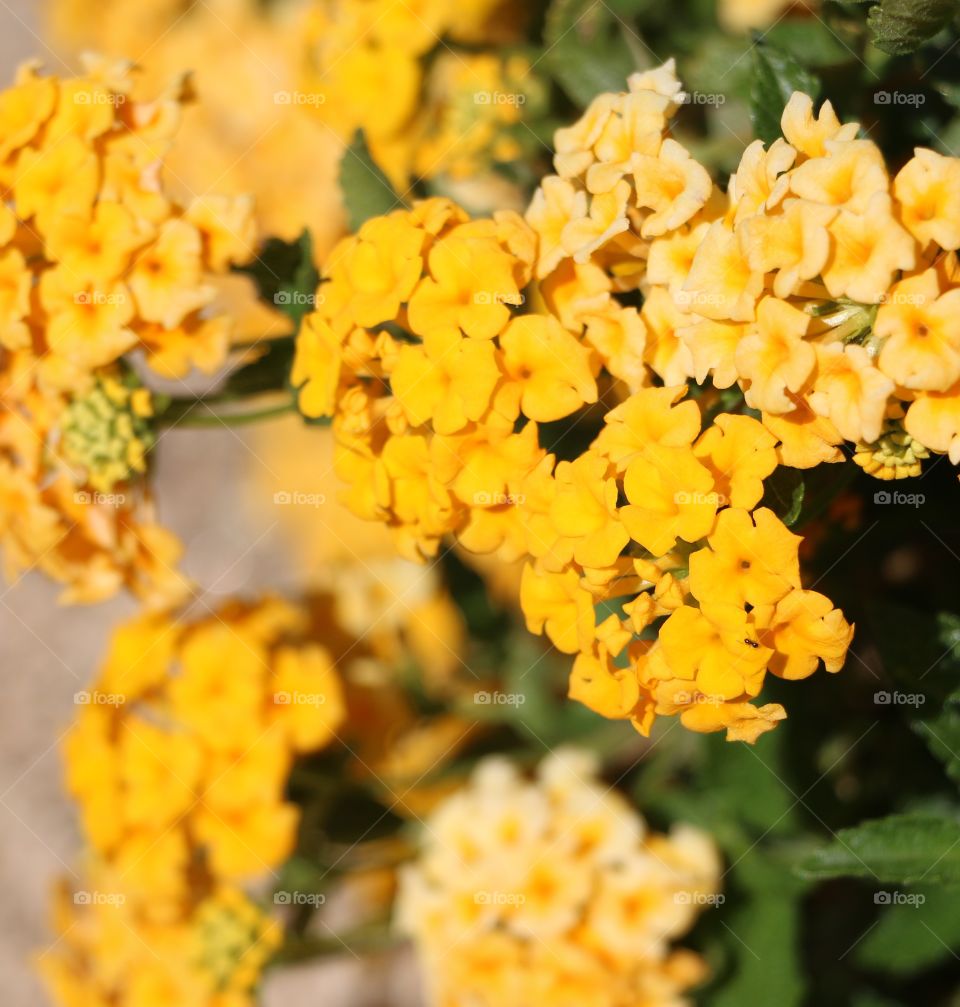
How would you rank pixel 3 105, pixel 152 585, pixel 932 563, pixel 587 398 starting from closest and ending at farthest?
pixel 587 398 < pixel 3 105 < pixel 152 585 < pixel 932 563

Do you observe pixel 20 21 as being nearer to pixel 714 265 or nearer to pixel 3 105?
pixel 3 105

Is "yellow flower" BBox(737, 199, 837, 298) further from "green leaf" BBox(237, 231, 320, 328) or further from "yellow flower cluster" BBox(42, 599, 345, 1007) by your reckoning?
"yellow flower cluster" BBox(42, 599, 345, 1007)

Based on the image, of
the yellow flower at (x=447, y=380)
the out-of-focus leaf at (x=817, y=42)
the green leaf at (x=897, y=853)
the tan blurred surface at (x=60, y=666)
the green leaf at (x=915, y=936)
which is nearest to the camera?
the yellow flower at (x=447, y=380)

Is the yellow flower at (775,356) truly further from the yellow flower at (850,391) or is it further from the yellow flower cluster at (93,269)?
the yellow flower cluster at (93,269)

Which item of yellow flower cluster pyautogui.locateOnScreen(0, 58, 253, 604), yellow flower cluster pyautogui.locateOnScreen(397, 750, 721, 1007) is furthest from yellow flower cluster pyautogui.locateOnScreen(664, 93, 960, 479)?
yellow flower cluster pyautogui.locateOnScreen(397, 750, 721, 1007)

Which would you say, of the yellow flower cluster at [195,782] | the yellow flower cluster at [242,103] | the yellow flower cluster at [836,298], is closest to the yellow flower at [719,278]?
the yellow flower cluster at [836,298]

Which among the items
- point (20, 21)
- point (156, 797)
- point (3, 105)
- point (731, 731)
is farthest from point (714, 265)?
point (20, 21)
